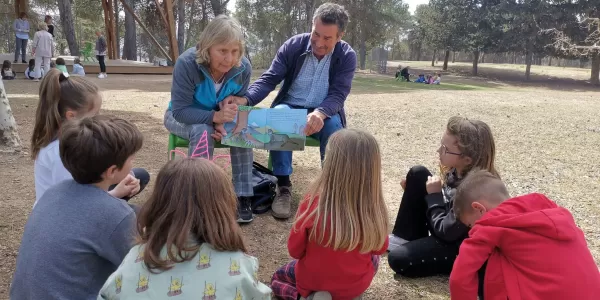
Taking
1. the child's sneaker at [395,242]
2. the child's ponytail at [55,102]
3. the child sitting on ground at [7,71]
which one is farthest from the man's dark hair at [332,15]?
the child sitting on ground at [7,71]

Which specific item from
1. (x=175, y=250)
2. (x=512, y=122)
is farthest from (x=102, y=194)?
(x=512, y=122)

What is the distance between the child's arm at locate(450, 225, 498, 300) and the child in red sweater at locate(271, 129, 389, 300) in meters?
0.36

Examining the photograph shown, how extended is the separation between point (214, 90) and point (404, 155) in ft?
9.73

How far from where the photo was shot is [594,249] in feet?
10.2

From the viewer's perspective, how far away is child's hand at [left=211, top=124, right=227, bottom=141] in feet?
10.4

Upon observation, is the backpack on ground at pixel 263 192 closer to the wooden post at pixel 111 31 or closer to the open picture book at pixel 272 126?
the open picture book at pixel 272 126

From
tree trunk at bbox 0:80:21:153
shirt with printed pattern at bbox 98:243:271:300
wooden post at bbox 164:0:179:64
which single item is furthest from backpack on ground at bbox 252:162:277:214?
wooden post at bbox 164:0:179:64

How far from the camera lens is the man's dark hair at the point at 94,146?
1659 millimetres

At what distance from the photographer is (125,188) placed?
7.53ft

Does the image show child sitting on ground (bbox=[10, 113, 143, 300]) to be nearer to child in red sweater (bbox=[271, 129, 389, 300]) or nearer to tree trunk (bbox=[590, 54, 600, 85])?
child in red sweater (bbox=[271, 129, 389, 300])

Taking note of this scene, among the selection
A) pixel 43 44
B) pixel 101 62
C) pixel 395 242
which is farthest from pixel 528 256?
pixel 101 62

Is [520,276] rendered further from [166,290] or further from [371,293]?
[166,290]

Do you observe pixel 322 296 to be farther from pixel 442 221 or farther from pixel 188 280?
pixel 188 280

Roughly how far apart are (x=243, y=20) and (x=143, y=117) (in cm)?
3499
